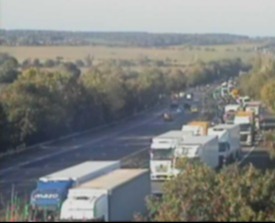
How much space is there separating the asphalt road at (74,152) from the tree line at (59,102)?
2.74 feet

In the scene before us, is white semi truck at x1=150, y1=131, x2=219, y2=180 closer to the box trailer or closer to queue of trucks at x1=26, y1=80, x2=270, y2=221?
queue of trucks at x1=26, y1=80, x2=270, y2=221

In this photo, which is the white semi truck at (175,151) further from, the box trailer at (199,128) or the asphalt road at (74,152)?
the box trailer at (199,128)

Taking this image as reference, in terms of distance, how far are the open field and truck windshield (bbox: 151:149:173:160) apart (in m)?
89.4

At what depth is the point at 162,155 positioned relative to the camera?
28.8m

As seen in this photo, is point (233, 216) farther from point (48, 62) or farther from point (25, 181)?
point (48, 62)

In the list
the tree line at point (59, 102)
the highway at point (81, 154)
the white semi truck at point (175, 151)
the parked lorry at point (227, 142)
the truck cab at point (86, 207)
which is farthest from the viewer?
the tree line at point (59, 102)

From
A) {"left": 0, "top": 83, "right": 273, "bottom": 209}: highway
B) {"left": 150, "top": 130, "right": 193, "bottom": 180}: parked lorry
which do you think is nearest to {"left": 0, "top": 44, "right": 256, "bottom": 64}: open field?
{"left": 0, "top": 83, "right": 273, "bottom": 209}: highway

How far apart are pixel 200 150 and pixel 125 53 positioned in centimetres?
13929

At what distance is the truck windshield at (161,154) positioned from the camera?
28.5 meters

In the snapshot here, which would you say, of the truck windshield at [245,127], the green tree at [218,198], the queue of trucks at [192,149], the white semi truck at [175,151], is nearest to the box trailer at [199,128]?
the queue of trucks at [192,149]

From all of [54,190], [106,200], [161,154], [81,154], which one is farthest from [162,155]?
[81,154]

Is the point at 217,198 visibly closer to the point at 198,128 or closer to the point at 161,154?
the point at 161,154

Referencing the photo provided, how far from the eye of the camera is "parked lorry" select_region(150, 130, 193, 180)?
88.9 ft

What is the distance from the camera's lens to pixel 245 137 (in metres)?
44.0
